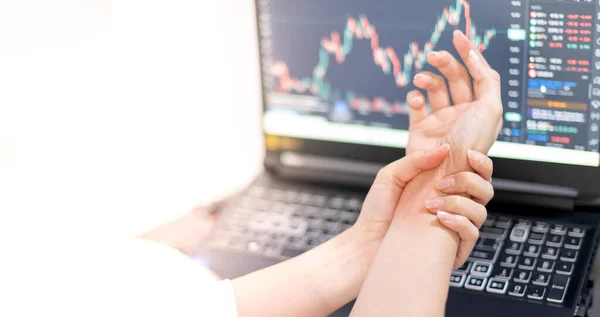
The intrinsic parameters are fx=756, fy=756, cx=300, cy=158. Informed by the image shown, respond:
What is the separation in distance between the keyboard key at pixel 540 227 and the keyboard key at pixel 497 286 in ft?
0.34

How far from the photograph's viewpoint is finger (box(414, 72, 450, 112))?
0.83 meters

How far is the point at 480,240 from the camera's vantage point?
2.80ft

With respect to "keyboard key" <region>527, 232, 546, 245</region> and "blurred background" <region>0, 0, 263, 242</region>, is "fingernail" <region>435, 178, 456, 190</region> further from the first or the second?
"blurred background" <region>0, 0, 263, 242</region>

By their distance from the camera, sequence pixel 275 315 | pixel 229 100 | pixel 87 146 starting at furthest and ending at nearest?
pixel 229 100 → pixel 87 146 → pixel 275 315

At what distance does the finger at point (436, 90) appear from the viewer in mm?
832

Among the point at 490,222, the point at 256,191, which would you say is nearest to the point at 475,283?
the point at 490,222

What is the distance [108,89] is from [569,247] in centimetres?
56

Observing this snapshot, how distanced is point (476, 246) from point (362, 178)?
20cm

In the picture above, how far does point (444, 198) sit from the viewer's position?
74cm

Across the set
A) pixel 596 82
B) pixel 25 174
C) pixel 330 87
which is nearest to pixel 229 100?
pixel 330 87

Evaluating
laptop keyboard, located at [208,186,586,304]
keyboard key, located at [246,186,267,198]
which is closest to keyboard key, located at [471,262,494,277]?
laptop keyboard, located at [208,186,586,304]

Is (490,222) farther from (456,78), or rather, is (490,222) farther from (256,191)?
(256,191)

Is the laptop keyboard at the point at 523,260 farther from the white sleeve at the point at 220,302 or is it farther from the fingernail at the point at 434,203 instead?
the white sleeve at the point at 220,302

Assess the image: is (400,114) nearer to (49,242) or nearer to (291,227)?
(291,227)
